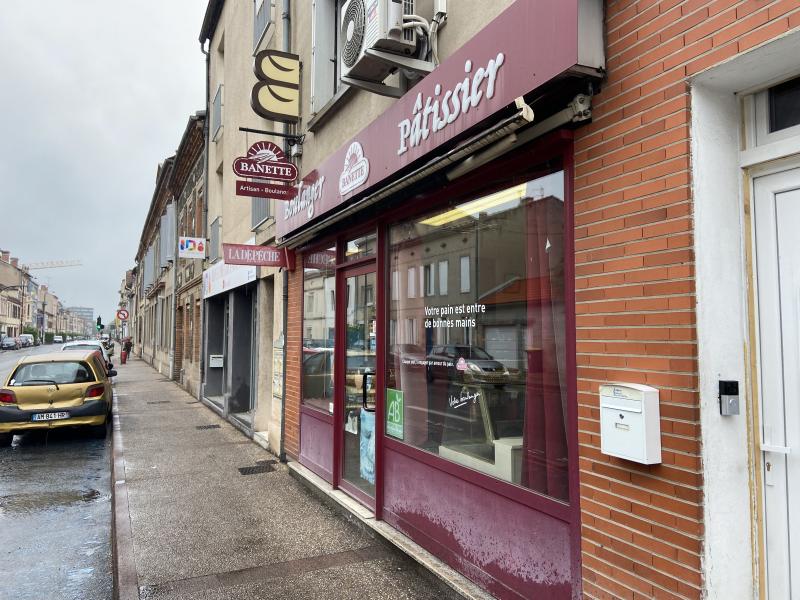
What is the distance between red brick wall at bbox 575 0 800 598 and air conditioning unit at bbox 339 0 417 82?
192cm

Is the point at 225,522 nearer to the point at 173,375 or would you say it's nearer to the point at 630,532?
the point at 630,532

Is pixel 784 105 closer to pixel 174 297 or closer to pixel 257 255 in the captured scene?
pixel 257 255

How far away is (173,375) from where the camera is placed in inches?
813

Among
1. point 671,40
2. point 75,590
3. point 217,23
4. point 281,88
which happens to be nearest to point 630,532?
point 671,40

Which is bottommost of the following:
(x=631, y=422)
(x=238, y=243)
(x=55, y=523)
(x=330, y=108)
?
(x=55, y=523)

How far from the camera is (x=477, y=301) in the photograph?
12.9ft

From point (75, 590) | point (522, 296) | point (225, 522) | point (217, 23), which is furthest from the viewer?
point (217, 23)

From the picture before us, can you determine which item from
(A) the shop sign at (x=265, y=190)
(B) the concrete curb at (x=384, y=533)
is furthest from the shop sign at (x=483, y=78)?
(B) the concrete curb at (x=384, y=533)

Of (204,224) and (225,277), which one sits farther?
(204,224)

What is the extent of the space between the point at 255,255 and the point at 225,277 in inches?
180

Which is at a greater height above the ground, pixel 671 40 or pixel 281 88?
pixel 281 88

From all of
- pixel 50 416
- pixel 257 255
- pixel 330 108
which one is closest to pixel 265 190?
pixel 257 255

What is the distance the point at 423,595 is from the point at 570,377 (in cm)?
194

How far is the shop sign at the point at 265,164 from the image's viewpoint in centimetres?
682
